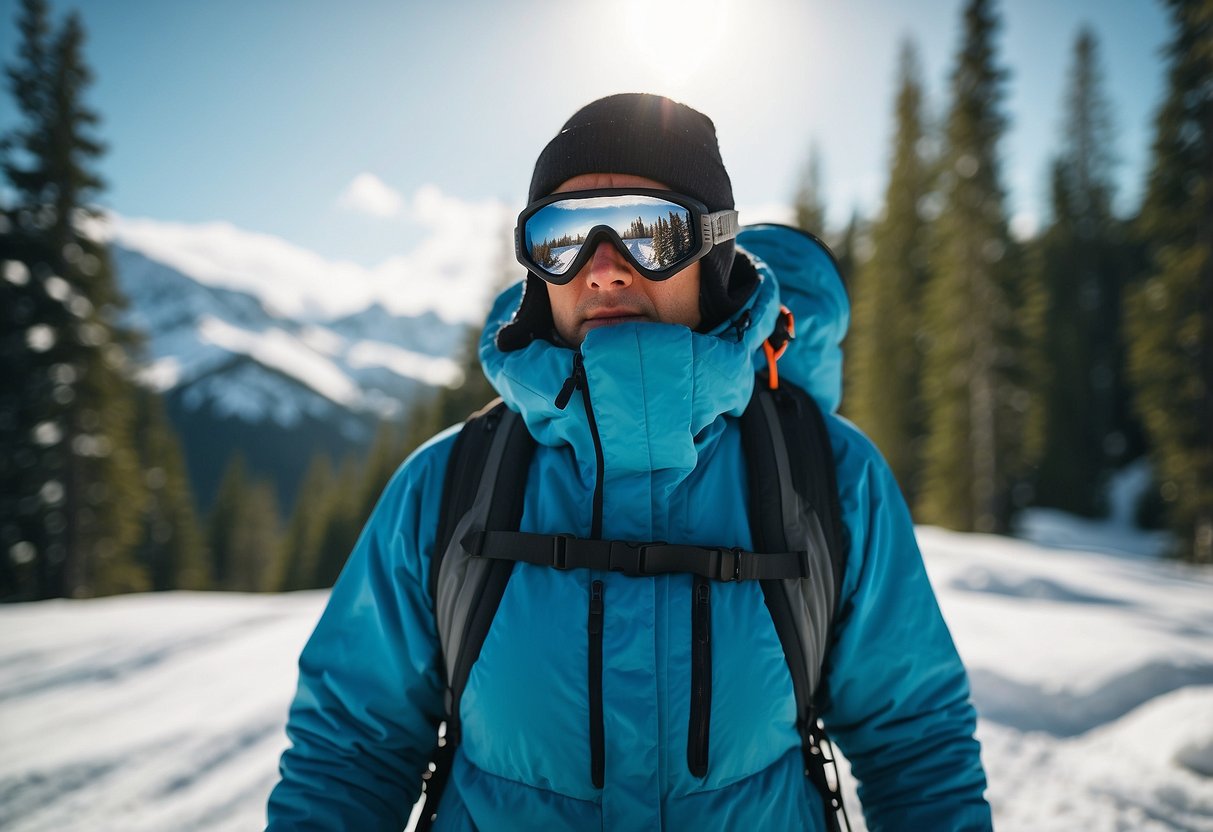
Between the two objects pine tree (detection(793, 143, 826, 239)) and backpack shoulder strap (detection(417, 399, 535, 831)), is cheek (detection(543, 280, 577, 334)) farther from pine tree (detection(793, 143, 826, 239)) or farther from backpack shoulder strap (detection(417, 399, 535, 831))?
pine tree (detection(793, 143, 826, 239))

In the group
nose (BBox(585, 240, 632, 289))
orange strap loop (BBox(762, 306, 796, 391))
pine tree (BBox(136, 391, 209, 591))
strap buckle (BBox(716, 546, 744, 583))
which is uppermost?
nose (BBox(585, 240, 632, 289))

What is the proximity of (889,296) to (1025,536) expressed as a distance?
10.5m

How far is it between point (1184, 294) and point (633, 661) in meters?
20.4

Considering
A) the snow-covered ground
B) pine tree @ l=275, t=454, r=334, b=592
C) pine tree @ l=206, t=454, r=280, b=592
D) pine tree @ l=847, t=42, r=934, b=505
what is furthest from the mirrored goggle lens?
pine tree @ l=206, t=454, r=280, b=592

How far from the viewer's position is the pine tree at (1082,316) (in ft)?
87.5

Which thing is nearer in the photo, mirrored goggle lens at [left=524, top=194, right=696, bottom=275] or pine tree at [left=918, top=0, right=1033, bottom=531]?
mirrored goggle lens at [left=524, top=194, right=696, bottom=275]

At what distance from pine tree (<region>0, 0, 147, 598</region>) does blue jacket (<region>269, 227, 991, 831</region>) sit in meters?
19.2

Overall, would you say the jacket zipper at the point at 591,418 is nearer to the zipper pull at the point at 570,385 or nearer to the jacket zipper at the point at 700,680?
the zipper pull at the point at 570,385

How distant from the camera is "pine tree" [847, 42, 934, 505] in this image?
23469 mm

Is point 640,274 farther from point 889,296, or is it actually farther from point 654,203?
point 889,296

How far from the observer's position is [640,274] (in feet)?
5.89

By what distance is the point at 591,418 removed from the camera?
1571 mm

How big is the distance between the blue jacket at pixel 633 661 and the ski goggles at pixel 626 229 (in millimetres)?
293

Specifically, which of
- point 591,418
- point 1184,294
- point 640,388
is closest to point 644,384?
point 640,388
